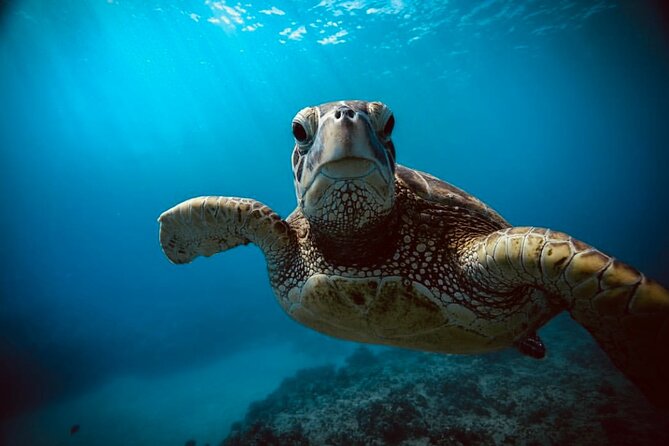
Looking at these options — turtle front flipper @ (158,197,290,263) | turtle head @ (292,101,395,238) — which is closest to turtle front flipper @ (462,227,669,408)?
turtle head @ (292,101,395,238)

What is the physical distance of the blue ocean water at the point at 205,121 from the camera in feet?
46.6

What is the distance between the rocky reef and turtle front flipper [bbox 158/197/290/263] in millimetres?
4711

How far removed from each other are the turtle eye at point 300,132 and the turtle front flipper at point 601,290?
1187mm

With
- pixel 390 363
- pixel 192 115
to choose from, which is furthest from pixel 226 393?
pixel 192 115

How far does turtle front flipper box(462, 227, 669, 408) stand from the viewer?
4.57ft

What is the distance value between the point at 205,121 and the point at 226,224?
48251mm

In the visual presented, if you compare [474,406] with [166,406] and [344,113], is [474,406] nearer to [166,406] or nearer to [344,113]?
[344,113]

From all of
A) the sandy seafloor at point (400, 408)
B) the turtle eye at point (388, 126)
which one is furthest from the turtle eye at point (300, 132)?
the sandy seafloor at point (400, 408)

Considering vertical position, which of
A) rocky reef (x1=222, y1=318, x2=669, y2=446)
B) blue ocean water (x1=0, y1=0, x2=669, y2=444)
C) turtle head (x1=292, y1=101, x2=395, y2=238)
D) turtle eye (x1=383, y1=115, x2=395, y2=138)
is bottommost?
rocky reef (x1=222, y1=318, x2=669, y2=446)

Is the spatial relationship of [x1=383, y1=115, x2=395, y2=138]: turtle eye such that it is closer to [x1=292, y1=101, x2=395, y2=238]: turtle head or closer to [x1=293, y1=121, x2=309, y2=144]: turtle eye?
[x1=292, y1=101, x2=395, y2=238]: turtle head

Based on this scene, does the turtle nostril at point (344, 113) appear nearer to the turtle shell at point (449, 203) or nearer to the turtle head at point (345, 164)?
the turtle head at point (345, 164)

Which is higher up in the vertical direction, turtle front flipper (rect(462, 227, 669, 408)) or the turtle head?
the turtle head

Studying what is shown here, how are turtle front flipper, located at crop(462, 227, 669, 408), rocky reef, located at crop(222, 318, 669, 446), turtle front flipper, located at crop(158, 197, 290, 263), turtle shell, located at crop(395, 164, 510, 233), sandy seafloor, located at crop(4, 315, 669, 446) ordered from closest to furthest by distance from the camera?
turtle front flipper, located at crop(462, 227, 669, 408) < turtle shell, located at crop(395, 164, 510, 233) < turtle front flipper, located at crop(158, 197, 290, 263) < rocky reef, located at crop(222, 318, 669, 446) < sandy seafloor, located at crop(4, 315, 669, 446)

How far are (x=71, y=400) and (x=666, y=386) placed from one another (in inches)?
733
